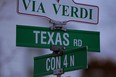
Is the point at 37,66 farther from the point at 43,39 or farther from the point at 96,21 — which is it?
the point at 96,21

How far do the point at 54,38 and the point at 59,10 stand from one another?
223mm

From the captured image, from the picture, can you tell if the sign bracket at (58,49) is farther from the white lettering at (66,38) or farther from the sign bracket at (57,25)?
the sign bracket at (57,25)

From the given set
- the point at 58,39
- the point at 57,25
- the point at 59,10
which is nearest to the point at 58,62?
the point at 58,39

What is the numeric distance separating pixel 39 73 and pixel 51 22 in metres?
0.49

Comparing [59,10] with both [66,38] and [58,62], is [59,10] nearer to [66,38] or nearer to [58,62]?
[66,38]

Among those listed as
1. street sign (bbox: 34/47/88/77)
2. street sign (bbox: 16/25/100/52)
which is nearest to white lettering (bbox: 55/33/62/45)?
street sign (bbox: 16/25/100/52)

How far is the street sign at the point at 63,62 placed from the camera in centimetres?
462

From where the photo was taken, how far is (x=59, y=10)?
4770 millimetres

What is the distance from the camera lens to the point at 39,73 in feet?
16.3

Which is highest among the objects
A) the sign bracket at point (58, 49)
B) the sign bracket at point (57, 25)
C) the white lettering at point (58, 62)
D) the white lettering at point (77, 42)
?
the sign bracket at point (57, 25)

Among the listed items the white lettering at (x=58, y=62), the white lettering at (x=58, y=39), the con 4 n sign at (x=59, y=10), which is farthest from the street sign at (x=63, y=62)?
the con 4 n sign at (x=59, y=10)

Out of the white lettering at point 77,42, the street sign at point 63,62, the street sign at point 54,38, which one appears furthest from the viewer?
the white lettering at point 77,42

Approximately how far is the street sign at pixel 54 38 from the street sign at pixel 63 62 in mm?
113

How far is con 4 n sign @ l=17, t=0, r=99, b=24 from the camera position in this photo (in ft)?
15.5
